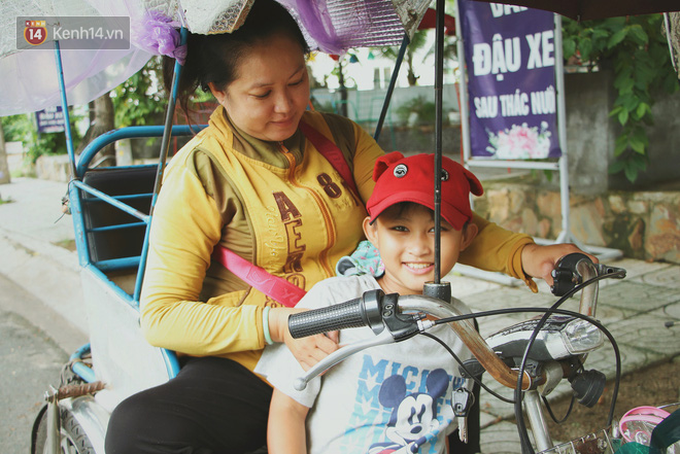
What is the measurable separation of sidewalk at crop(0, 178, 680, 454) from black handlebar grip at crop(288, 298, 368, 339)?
1.73 meters

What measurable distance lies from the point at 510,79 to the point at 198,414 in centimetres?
381

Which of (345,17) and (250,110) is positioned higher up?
(345,17)

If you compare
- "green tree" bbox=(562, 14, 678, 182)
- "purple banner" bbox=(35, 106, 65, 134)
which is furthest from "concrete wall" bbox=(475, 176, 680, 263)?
"purple banner" bbox=(35, 106, 65, 134)

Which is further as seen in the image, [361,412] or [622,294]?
[622,294]

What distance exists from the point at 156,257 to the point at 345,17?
35.2 inches

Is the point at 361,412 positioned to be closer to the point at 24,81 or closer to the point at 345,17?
the point at 345,17

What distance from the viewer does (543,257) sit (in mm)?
1569

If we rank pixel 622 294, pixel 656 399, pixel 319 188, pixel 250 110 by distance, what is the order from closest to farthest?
pixel 250 110 → pixel 319 188 → pixel 656 399 → pixel 622 294

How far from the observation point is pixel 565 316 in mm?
1166

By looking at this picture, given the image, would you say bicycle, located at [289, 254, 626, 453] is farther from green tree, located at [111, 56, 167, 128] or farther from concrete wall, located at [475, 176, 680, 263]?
concrete wall, located at [475, 176, 680, 263]

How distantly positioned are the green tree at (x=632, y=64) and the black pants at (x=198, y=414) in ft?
12.7

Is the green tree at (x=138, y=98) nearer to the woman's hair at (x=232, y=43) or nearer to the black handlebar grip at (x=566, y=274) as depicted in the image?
the woman's hair at (x=232, y=43)

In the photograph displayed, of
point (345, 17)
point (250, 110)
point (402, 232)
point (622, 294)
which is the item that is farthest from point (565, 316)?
point (622, 294)

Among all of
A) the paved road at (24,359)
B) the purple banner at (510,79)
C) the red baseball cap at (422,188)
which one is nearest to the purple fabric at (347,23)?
the red baseball cap at (422,188)
